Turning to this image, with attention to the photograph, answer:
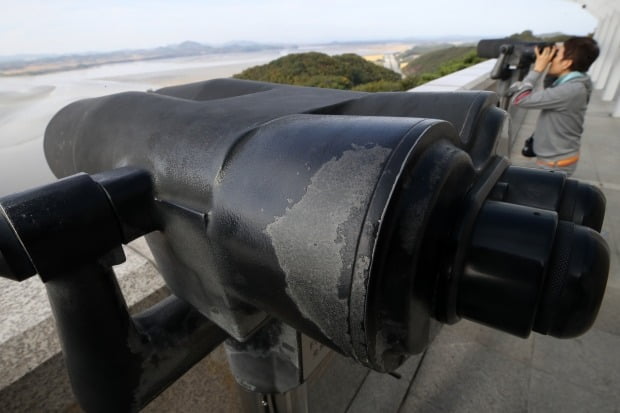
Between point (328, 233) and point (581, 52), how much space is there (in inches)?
106

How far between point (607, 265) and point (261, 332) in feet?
1.93

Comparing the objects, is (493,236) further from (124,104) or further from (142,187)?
(124,104)

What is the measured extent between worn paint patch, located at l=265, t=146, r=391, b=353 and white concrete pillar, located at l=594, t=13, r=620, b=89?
33.6 ft

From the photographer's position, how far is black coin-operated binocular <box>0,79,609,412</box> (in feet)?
1.31

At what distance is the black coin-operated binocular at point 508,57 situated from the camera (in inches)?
125

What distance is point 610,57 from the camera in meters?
8.74

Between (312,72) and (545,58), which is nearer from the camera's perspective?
(545,58)

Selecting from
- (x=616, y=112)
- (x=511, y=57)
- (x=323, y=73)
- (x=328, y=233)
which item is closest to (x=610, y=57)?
(x=616, y=112)

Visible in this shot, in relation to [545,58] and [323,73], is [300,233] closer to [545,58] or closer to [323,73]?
[323,73]

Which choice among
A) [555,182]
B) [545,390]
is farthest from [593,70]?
[555,182]

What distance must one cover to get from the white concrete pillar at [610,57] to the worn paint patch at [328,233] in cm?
1024

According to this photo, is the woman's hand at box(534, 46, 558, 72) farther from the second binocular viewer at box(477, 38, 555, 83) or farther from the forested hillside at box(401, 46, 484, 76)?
the forested hillside at box(401, 46, 484, 76)

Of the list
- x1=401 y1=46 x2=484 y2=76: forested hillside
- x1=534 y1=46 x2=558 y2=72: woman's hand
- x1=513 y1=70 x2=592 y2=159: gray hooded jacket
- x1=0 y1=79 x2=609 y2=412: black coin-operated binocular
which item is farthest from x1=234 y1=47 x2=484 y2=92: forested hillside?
x1=401 y1=46 x2=484 y2=76: forested hillside

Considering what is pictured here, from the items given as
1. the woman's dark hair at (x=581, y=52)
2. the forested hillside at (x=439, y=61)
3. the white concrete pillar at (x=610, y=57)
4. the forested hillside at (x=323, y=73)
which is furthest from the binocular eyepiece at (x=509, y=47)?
the white concrete pillar at (x=610, y=57)
